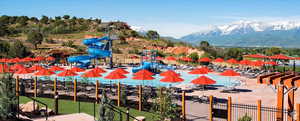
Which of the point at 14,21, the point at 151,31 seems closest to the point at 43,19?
the point at 14,21

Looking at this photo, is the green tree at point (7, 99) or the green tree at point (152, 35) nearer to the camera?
the green tree at point (7, 99)

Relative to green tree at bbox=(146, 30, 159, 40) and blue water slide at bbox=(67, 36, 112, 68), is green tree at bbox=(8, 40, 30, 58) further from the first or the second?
green tree at bbox=(146, 30, 159, 40)

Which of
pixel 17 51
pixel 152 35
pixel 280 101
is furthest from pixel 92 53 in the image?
pixel 152 35

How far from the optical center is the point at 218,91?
68.7ft

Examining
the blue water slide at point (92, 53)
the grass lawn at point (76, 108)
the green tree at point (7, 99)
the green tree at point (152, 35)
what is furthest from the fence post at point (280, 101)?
the green tree at point (152, 35)

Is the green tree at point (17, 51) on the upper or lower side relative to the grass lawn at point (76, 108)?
upper

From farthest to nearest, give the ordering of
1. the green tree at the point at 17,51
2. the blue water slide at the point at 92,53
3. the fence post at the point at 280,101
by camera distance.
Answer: the green tree at the point at 17,51, the blue water slide at the point at 92,53, the fence post at the point at 280,101

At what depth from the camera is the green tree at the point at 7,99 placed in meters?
9.96

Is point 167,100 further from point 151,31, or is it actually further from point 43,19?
point 151,31

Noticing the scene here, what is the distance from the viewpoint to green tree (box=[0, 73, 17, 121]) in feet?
32.7

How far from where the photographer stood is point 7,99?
10031 mm

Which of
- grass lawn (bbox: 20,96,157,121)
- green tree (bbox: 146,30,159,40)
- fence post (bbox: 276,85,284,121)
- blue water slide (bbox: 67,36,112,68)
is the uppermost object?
green tree (bbox: 146,30,159,40)

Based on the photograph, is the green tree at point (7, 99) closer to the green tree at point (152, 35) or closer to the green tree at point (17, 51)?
the green tree at point (17, 51)

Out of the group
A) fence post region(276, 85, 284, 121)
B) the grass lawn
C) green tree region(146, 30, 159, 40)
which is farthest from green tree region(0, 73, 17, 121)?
green tree region(146, 30, 159, 40)
